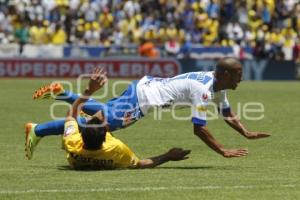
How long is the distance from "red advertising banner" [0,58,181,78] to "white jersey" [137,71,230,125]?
71.4 ft

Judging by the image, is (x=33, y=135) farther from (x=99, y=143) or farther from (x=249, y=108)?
(x=249, y=108)

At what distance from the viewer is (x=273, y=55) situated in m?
35.0

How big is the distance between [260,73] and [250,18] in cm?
512

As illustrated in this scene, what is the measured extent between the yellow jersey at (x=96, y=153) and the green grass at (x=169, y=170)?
0.47 feet

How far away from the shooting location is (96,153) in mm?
10320

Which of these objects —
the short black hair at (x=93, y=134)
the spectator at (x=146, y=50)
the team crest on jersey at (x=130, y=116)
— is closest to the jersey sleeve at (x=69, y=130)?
the short black hair at (x=93, y=134)

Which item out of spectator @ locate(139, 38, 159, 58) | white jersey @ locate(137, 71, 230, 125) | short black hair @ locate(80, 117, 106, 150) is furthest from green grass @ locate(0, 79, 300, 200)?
spectator @ locate(139, 38, 159, 58)

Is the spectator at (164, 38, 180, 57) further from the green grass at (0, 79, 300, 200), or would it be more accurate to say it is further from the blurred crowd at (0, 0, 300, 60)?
the green grass at (0, 79, 300, 200)

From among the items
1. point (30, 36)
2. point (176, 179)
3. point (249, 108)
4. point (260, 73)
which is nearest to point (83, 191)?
point (176, 179)

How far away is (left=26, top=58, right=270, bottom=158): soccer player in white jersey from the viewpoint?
34.5ft

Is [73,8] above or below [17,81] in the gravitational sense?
above

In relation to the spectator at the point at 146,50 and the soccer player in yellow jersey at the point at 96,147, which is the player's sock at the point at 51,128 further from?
the spectator at the point at 146,50

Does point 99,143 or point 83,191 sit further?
point 99,143

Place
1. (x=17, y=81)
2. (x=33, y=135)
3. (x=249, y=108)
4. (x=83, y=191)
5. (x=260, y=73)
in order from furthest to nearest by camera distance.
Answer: (x=260, y=73) → (x=17, y=81) → (x=249, y=108) → (x=33, y=135) → (x=83, y=191)
